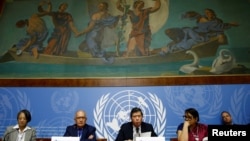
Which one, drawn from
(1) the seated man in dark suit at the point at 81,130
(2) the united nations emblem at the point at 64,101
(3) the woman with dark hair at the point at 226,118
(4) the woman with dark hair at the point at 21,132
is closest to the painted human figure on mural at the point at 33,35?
(2) the united nations emblem at the point at 64,101

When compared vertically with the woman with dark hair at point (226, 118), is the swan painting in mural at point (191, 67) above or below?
above

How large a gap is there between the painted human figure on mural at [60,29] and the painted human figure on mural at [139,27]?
1.19 meters

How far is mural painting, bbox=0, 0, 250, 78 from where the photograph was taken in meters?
5.67

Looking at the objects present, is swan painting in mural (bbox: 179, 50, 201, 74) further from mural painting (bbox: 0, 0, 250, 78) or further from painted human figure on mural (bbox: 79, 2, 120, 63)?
painted human figure on mural (bbox: 79, 2, 120, 63)

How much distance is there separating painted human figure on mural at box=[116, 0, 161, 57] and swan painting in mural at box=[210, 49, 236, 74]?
142 cm

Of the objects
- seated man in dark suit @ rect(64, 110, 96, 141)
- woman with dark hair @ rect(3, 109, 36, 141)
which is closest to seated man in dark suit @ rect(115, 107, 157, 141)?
seated man in dark suit @ rect(64, 110, 96, 141)

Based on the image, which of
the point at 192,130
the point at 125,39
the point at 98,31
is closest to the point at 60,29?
the point at 98,31

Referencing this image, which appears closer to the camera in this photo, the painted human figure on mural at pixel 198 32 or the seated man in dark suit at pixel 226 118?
the seated man in dark suit at pixel 226 118

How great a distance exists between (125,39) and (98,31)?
63 centimetres

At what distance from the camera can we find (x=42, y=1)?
6.46 metres

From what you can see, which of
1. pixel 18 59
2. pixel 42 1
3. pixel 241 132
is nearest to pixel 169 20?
pixel 42 1

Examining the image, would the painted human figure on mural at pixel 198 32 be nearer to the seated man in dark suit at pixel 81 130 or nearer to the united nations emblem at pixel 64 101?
the united nations emblem at pixel 64 101

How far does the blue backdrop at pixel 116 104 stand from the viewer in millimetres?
5324

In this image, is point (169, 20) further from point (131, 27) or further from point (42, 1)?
point (42, 1)
